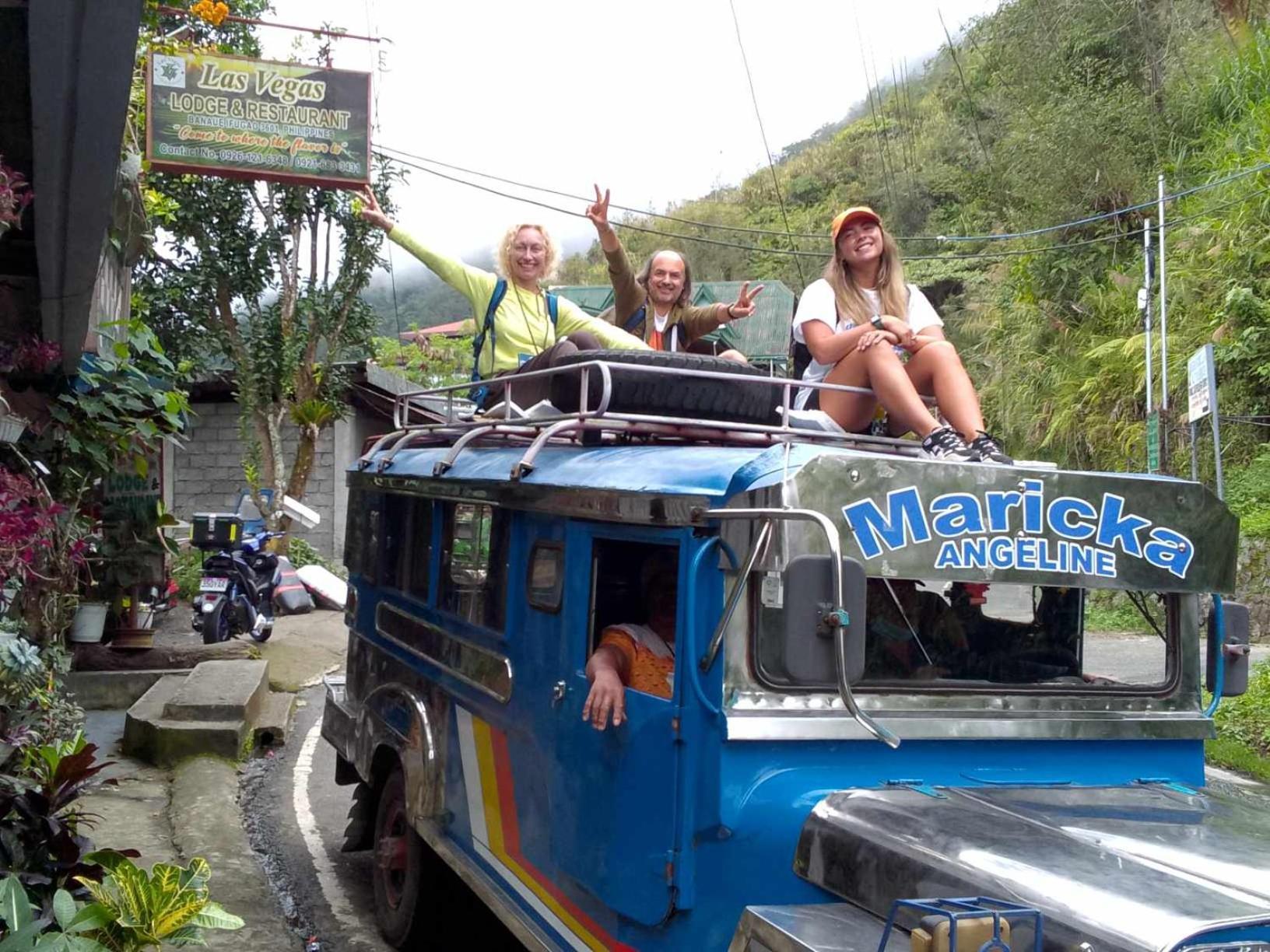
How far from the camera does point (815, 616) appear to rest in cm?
291

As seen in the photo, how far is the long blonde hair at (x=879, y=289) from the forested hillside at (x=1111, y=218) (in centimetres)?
1228

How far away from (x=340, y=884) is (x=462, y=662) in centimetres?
241

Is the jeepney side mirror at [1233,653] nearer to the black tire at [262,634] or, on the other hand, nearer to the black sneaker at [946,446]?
the black sneaker at [946,446]

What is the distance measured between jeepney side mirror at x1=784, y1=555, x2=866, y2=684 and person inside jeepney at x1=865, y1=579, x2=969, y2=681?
1.80 ft

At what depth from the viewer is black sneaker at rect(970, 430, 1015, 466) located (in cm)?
389

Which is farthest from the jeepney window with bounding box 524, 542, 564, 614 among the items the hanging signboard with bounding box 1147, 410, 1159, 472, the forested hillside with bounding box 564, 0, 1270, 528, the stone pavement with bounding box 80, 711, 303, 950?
the forested hillside with bounding box 564, 0, 1270, 528

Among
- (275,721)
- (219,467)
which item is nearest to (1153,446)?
(275,721)

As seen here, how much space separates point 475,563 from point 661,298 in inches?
72.8

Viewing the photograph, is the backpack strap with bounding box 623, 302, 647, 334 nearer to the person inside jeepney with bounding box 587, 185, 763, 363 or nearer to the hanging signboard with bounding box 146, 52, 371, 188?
the person inside jeepney with bounding box 587, 185, 763, 363

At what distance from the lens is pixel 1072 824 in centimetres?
308

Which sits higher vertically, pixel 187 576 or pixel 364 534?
pixel 364 534

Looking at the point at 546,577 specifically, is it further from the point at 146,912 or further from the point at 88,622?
the point at 88,622

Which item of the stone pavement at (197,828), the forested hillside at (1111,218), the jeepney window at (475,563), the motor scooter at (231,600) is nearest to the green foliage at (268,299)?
the motor scooter at (231,600)

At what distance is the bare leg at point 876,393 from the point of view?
432 cm
